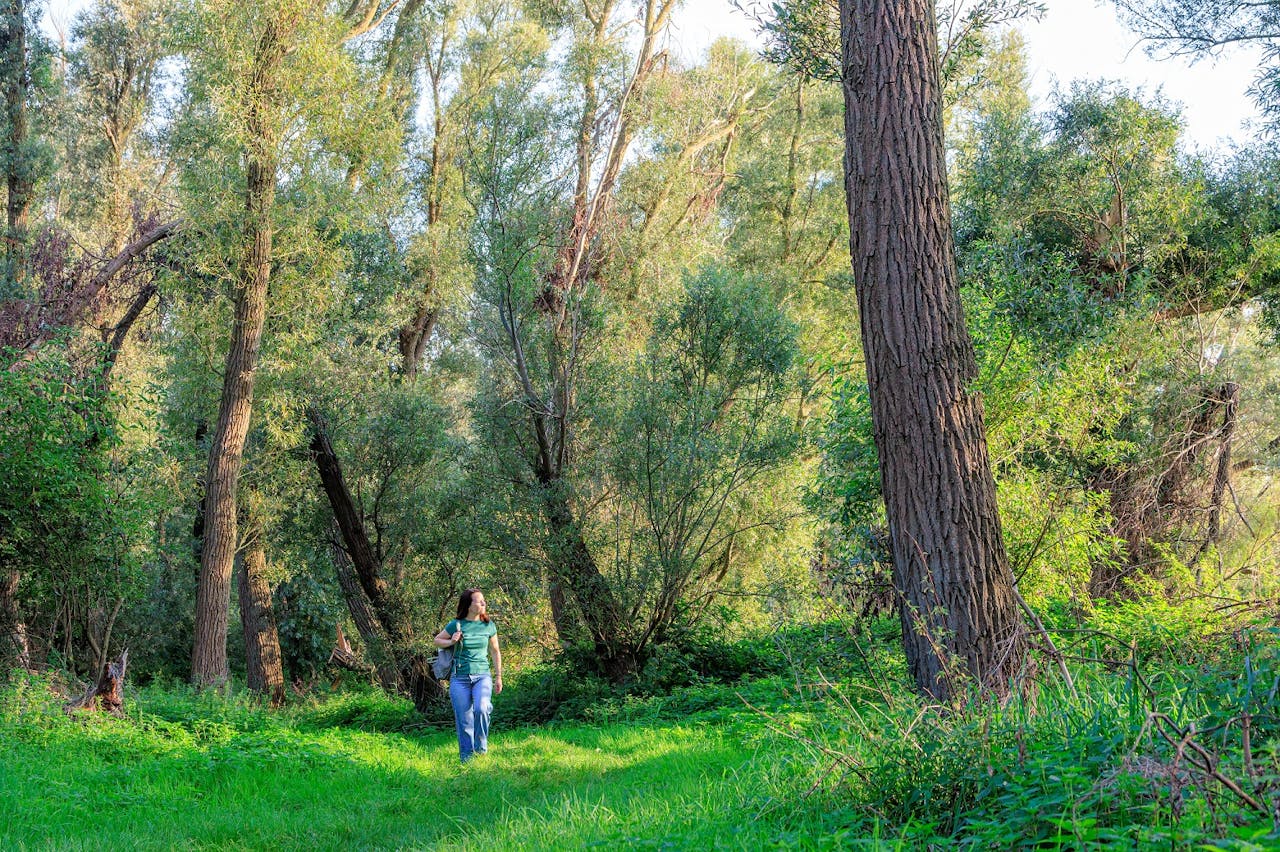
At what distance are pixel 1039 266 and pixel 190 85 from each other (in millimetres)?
12472

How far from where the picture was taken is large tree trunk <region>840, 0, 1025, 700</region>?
233 inches

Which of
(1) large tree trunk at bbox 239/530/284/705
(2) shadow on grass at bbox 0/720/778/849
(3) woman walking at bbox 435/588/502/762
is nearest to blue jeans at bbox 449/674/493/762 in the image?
(3) woman walking at bbox 435/588/502/762

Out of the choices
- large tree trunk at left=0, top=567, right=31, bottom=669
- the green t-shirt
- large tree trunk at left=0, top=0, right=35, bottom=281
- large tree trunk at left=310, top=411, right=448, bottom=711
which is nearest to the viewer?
the green t-shirt

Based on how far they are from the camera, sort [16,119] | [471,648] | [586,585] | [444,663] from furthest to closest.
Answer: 1. [16,119]
2. [586,585]
3. [471,648]
4. [444,663]

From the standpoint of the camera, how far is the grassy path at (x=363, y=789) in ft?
15.8

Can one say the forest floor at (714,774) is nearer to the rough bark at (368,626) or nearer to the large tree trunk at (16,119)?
the rough bark at (368,626)

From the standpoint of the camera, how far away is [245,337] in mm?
14141

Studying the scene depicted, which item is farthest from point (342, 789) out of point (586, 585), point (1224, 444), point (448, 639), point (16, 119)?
point (16, 119)

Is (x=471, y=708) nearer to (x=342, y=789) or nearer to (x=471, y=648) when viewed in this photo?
(x=471, y=648)

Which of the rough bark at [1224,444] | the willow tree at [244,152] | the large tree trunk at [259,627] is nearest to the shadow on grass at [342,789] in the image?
the willow tree at [244,152]

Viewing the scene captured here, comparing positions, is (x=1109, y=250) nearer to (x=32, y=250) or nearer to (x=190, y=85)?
(x=190, y=85)

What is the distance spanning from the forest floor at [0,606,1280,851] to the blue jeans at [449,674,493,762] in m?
0.35

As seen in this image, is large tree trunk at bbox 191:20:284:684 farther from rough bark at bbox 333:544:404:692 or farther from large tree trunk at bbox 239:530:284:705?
large tree trunk at bbox 239:530:284:705

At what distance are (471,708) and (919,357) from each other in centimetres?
586
